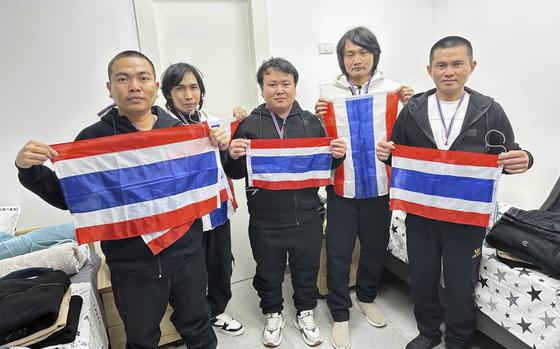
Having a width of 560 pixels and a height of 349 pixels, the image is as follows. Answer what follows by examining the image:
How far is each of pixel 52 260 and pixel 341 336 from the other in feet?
5.56

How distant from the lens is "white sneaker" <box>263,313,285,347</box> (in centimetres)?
223

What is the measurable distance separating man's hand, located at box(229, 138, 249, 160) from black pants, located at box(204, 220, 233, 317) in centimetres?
50

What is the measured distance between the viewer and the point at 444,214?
179 centimetres

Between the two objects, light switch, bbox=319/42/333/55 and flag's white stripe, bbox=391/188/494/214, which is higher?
light switch, bbox=319/42/333/55

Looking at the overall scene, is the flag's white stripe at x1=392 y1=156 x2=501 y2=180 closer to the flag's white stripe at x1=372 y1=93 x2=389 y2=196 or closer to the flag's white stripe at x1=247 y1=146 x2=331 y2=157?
the flag's white stripe at x1=372 y1=93 x2=389 y2=196

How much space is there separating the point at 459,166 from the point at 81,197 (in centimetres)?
168

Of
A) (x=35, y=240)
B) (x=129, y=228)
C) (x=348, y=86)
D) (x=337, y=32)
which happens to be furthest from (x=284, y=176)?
(x=337, y=32)

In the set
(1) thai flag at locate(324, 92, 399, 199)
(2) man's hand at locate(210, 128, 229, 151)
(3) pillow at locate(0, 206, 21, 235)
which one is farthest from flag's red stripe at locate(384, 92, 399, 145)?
(3) pillow at locate(0, 206, 21, 235)

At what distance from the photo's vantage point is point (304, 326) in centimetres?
227

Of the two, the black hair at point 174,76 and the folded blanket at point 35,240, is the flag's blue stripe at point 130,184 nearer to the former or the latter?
the black hair at point 174,76

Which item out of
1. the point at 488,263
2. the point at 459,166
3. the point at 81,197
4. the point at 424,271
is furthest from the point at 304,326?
the point at 81,197

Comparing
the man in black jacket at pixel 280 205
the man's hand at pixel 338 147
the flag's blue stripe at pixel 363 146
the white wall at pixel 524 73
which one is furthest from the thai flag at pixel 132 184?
the white wall at pixel 524 73

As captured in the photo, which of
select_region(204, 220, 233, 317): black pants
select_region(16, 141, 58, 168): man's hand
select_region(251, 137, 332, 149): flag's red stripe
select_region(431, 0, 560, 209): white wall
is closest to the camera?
select_region(16, 141, 58, 168): man's hand

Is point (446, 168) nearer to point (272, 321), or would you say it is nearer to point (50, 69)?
point (272, 321)
